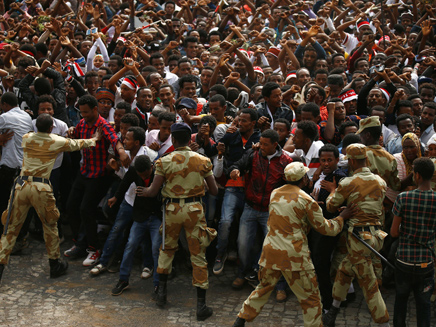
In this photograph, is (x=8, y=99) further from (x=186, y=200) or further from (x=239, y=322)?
(x=239, y=322)

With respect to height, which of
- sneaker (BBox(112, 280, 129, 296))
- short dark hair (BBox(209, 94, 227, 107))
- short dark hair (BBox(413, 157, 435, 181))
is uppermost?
short dark hair (BBox(209, 94, 227, 107))

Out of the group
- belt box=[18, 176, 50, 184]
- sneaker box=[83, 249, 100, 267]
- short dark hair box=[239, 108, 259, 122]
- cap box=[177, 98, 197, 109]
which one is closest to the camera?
belt box=[18, 176, 50, 184]

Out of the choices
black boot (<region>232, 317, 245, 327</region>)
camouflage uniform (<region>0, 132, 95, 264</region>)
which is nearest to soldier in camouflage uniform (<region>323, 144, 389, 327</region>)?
black boot (<region>232, 317, 245, 327</region>)

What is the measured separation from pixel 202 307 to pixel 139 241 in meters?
1.27

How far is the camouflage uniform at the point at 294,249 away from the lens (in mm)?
5570

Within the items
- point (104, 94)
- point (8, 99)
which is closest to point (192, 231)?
point (104, 94)

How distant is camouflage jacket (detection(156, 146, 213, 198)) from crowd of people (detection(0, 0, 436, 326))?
0.02 m

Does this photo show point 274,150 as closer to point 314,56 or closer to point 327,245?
point 327,245

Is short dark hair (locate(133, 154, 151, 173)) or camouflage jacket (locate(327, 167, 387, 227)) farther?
short dark hair (locate(133, 154, 151, 173))

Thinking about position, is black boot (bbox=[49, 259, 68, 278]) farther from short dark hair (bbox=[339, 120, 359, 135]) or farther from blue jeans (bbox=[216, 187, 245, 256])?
short dark hair (bbox=[339, 120, 359, 135])

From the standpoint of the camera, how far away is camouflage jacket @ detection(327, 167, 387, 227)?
19.2 feet

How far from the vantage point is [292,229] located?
5625 millimetres

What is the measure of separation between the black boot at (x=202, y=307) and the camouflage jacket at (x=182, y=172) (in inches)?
45.8

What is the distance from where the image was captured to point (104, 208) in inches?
300
